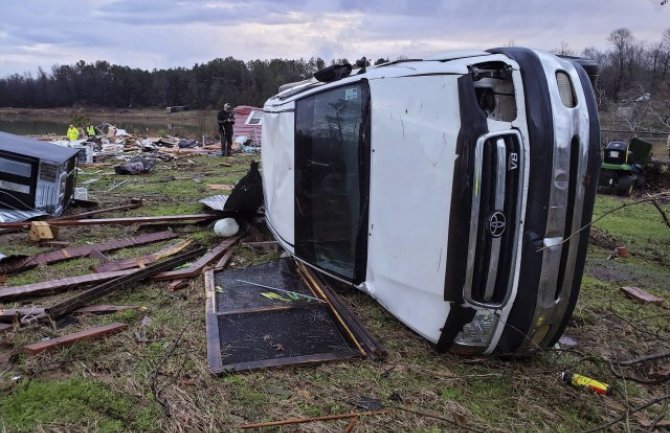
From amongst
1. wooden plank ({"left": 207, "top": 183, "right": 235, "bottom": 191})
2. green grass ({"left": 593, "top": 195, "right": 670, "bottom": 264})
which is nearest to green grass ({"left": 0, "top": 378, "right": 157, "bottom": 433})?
green grass ({"left": 593, "top": 195, "right": 670, "bottom": 264})

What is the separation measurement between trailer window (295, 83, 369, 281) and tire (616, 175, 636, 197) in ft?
37.1

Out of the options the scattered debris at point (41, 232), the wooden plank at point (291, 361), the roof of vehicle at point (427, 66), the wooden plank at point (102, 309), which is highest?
the roof of vehicle at point (427, 66)

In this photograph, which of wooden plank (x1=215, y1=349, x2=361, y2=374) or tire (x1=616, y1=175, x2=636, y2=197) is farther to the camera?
tire (x1=616, y1=175, x2=636, y2=197)

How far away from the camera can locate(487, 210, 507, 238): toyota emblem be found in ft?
8.86

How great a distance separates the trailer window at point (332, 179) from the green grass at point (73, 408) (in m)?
1.72

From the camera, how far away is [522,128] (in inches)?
104

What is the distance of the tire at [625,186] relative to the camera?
1273 cm

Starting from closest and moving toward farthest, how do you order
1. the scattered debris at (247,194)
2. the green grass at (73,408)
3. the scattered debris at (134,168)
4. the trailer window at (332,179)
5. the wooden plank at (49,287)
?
the green grass at (73,408)
the trailer window at (332,179)
the wooden plank at (49,287)
the scattered debris at (247,194)
the scattered debris at (134,168)

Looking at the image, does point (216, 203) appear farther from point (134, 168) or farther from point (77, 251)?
point (134, 168)

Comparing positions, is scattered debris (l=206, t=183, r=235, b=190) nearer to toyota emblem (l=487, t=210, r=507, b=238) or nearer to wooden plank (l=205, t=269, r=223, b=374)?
wooden plank (l=205, t=269, r=223, b=374)

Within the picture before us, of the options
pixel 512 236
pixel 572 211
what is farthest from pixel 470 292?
pixel 572 211

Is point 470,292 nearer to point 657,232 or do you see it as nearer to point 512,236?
point 512,236

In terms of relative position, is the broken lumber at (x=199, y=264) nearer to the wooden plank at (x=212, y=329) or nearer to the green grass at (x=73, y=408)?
the wooden plank at (x=212, y=329)

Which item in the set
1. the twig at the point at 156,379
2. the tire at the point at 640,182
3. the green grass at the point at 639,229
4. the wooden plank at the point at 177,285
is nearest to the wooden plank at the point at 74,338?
the twig at the point at 156,379
